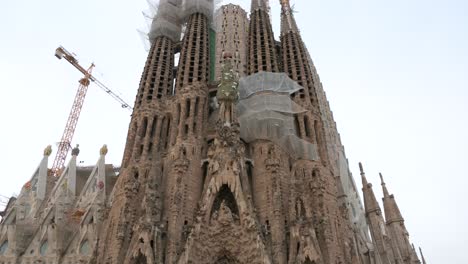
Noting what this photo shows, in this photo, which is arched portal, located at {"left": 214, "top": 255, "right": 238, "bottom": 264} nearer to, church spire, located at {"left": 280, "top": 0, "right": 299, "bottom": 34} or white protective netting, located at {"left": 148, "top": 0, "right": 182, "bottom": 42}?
white protective netting, located at {"left": 148, "top": 0, "right": 182, "bottom": 42}

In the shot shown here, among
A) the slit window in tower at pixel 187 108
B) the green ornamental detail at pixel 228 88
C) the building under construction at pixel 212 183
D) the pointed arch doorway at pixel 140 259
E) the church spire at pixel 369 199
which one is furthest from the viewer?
the church spire at pixel 369 199

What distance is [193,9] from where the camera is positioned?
30.3 meters

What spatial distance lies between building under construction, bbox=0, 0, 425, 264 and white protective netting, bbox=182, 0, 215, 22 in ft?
0.28

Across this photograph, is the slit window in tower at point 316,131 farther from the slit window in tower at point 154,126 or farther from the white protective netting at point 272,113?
the slit window in tower at point 154,126

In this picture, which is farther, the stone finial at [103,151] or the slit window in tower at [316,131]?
the stone finial at [103,151]

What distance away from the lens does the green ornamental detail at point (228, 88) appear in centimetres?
2264

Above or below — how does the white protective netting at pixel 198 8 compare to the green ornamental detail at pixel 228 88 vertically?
above

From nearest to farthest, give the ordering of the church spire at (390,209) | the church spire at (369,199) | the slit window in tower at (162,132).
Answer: the slit window in tower at (162,132)
the church spire at (369,199)
the church spire at (390,209)

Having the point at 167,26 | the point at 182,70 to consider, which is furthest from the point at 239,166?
the point at 167,26

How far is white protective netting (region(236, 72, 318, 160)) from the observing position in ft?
72.0

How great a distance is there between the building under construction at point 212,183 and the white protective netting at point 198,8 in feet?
0.28

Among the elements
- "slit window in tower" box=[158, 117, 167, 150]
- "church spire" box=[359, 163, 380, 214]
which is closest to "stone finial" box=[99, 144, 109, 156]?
"slit window in tower" box=[158, 117, 167, 150]

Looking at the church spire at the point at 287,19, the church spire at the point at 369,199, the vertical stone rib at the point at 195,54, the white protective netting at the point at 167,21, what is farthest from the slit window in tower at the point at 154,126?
the church spire at the point at 369,199

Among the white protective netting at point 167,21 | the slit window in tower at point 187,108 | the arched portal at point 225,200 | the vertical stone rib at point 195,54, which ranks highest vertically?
the white protective netting at point 167,21
